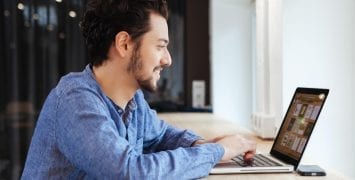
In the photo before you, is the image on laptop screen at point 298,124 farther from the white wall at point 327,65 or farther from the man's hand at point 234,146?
the white wall at point 327,65

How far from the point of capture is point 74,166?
3.29 feet

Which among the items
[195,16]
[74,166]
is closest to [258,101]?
[74,166]

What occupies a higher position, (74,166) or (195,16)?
(195,16)

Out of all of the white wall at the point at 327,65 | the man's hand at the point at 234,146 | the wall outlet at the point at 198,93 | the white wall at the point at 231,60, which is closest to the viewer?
the man's hand at the point at 234,146

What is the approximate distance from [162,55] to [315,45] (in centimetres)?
120

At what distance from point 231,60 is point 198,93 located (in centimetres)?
35

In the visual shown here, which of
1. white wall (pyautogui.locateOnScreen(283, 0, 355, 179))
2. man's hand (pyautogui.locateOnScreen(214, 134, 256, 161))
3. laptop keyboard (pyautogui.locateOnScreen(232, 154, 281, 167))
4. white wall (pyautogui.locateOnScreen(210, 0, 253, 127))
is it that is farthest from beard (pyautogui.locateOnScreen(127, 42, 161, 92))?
white wall (pyautogui.locateOnScreen(210, 0, 253, 127))

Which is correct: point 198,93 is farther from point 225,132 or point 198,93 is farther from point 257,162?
point 257,162

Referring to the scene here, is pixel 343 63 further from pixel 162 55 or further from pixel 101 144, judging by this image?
pixel 101 144

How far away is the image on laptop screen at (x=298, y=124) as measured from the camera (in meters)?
1.26

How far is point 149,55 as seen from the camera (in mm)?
1102

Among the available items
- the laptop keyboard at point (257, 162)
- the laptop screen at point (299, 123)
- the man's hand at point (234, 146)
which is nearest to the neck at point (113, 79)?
the man's hand at point (234, 146)

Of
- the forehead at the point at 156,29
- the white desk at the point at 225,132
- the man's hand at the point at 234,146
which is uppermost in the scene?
the forehead at the point at 156,29

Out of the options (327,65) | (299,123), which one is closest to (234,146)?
(299,123)
